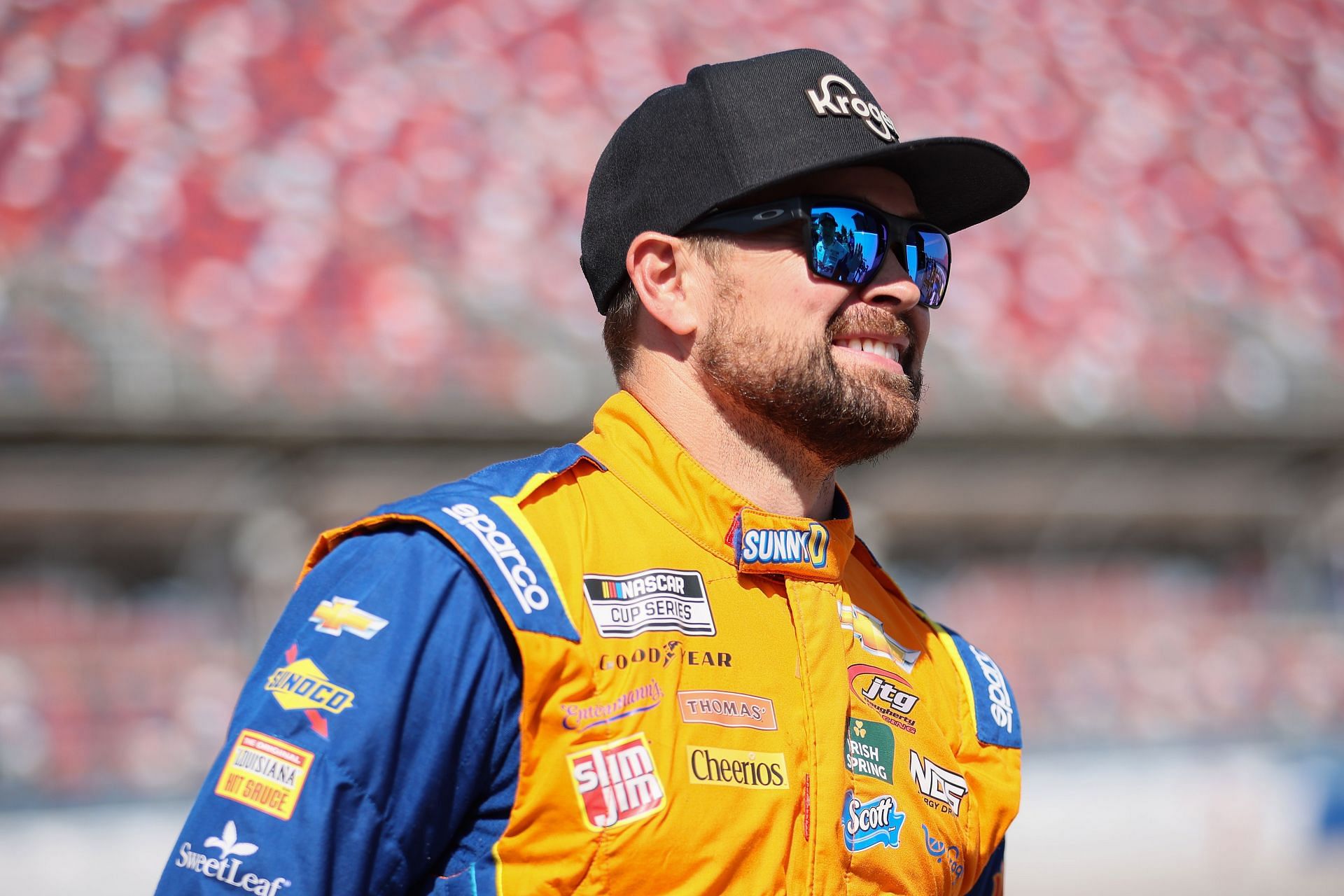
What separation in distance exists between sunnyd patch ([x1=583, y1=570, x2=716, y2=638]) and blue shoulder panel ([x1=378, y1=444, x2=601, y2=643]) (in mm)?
49

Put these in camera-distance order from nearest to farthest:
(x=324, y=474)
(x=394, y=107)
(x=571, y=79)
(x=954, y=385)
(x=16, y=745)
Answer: (x=16, y=745) < (x=324, y=474) < (x=954, y=385) < (x=394, y=107) < (x=571, y=79)

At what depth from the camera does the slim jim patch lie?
104 centimetres

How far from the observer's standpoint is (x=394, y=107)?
336 inches

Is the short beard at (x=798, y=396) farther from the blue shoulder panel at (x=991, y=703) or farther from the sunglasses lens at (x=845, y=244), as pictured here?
the blue shoulder panel at (x=991, y=703)

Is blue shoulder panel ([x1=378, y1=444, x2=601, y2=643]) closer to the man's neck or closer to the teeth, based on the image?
the man's neck

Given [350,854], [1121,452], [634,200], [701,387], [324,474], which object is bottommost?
[1121,452]

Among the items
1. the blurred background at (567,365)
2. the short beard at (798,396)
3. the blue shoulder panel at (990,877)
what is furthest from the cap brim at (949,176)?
the blurred background at (567,365)

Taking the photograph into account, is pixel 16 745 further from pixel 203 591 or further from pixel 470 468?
pixel 470 468

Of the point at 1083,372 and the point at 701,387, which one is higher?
the point at 701,387

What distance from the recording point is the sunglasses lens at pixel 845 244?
53.5 inches

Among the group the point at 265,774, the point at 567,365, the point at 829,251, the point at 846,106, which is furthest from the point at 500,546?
the point at 567,365

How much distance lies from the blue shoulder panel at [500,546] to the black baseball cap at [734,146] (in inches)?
14.0

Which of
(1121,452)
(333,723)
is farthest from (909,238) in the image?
(1121,452)

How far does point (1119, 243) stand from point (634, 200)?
27.9 ft
